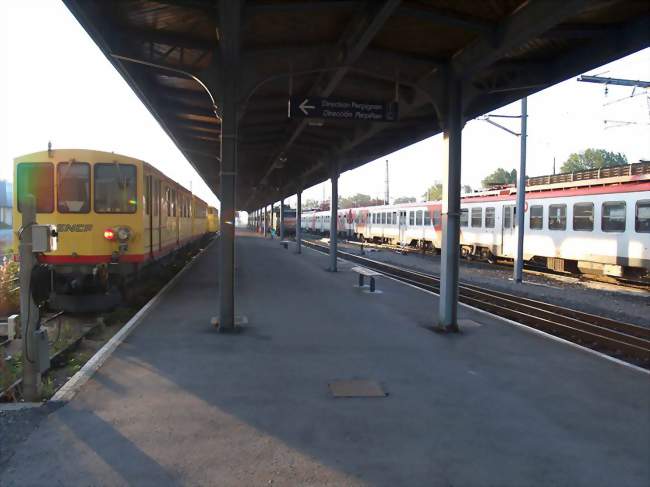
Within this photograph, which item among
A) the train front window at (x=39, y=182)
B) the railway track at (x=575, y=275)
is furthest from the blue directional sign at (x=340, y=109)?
the railway track at (x=575, y=275)

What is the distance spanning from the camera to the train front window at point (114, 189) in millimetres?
9930

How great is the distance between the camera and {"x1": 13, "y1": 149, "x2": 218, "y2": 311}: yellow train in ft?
31.5

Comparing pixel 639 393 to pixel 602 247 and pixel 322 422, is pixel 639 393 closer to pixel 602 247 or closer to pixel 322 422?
pixel 322 422

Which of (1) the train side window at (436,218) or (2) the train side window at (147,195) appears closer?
(2) the train side window at (147,195)

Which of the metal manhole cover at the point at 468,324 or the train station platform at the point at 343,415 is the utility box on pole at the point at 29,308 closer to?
the train station platform at the point at 343,415

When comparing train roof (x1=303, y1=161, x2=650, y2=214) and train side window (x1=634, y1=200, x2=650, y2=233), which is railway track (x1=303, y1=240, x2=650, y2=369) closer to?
train side window (x1=634, y1=200, x2=650, y2=233)

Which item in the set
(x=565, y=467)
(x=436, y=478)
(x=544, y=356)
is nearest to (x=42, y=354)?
(x=436, y=478)

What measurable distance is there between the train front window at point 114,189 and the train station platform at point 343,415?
2.96 metres

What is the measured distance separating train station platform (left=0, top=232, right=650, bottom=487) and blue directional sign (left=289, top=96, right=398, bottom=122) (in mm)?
3442

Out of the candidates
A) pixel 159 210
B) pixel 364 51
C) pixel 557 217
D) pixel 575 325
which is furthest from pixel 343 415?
pixel 557 217

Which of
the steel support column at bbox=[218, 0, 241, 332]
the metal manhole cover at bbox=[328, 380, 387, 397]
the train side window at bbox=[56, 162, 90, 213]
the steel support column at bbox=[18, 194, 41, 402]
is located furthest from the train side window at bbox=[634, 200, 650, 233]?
the steel support column at bbox=[18, 194, 41, 402]

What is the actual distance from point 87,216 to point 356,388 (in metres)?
6.77

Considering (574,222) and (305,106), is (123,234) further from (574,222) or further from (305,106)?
(574,222)

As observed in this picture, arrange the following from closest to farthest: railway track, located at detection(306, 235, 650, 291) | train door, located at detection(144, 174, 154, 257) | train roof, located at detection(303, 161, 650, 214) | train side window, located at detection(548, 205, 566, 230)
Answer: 1. train door, located at detection(144, 174, 154, 257)
2. train roof, located at detection(303, 161, 650, 214)
3. railway track, located at detection(306, 235, 650, 291)
4. train side window, located at detection(548, 205, 566, 230)
